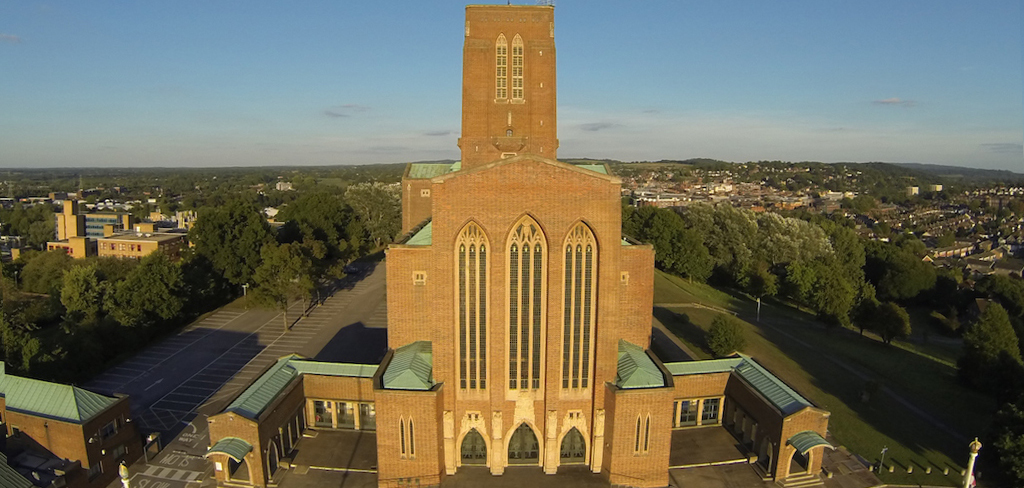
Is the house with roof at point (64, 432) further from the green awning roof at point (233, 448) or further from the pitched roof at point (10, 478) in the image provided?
the green awning roof at point (233, 448)

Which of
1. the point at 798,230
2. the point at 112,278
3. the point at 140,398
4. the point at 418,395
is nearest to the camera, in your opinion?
the point at 418,395

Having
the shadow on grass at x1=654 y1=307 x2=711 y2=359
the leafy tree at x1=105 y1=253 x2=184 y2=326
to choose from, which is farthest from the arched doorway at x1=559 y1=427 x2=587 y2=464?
the leafy tree at x1=105 y1=253 x2=184 y2=326

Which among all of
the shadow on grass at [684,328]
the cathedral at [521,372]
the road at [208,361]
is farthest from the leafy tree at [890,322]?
the road at [208,361]

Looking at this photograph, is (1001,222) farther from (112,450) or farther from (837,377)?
(112,450)

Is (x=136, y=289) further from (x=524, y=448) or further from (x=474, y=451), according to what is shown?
(x=524, y=448)

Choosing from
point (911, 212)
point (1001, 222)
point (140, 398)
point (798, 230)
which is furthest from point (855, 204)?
point (140, 398)

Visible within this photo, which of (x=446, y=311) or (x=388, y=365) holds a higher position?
(x=446, y=311)
